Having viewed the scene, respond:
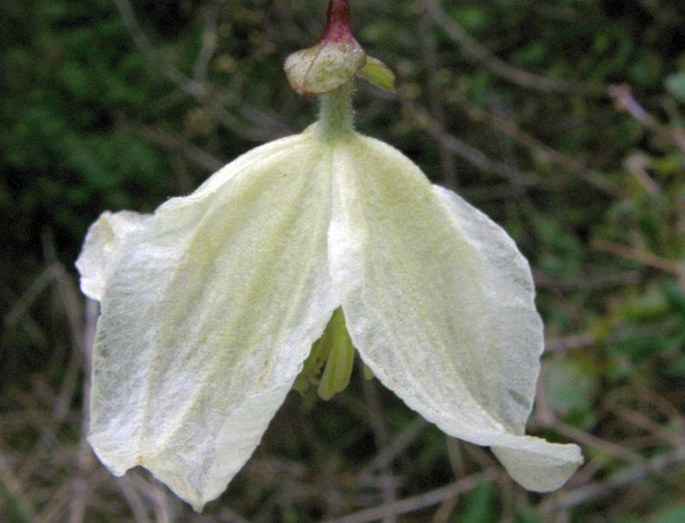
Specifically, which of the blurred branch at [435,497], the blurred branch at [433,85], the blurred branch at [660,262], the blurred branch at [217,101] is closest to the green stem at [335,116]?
the blurred branch at [435,497]

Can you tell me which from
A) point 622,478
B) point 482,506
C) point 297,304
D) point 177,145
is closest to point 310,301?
point 297,304

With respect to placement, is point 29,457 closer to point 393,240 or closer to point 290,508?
point 290,508

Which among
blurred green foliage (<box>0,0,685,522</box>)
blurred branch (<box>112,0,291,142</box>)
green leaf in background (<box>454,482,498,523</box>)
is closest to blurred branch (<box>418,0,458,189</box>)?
blurred green foliage (<box>0,0,685,522</box>)

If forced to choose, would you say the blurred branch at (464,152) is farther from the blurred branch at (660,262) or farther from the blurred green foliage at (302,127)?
the blurred branch at (660,262)

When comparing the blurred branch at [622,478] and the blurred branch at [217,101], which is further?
the blurred branch at [217,101]

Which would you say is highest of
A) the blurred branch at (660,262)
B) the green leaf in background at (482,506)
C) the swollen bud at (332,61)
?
the swollen bud at (332,61)

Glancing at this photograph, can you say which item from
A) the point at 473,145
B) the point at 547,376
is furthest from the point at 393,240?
the point at 473,145

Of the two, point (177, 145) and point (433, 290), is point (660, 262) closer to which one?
point (433, 290)
